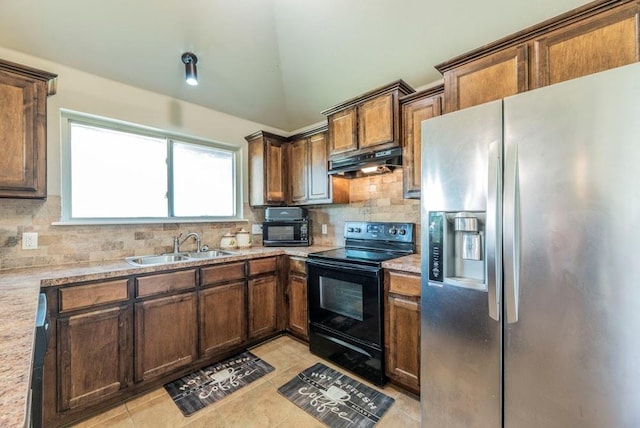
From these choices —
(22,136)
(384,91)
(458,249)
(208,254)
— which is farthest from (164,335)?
(384,91)

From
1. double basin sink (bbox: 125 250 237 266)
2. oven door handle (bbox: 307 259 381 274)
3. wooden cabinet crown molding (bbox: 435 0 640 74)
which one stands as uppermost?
wooden cabinet crown molding (bbox: 435 0 640 74)

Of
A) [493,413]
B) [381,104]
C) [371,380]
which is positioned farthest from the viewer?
[381,104]

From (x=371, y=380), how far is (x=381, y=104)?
2.26m

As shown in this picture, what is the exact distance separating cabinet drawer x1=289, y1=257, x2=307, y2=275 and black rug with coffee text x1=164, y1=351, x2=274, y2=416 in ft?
2.83

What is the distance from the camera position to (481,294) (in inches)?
53.1

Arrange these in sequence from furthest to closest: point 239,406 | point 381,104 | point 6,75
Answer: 1. point 381,104
2. point 239,406
3. point 6,75

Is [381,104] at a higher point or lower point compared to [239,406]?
higher

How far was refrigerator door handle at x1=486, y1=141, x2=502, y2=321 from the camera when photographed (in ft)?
4.15

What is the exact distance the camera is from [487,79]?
1.69 m

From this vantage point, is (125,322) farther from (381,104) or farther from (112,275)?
(381,104)

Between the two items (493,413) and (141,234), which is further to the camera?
(141,234)

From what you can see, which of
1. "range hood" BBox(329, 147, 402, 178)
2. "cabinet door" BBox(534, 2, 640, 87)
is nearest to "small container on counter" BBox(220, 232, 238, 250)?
"range hood" BBox(329, 147, 402, 178)

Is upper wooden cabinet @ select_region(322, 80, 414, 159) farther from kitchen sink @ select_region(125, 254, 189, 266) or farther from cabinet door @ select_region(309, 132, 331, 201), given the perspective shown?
kitchen sink @ select_region(125, 254, 189, 266)

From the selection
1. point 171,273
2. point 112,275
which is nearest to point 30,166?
point 112,275
